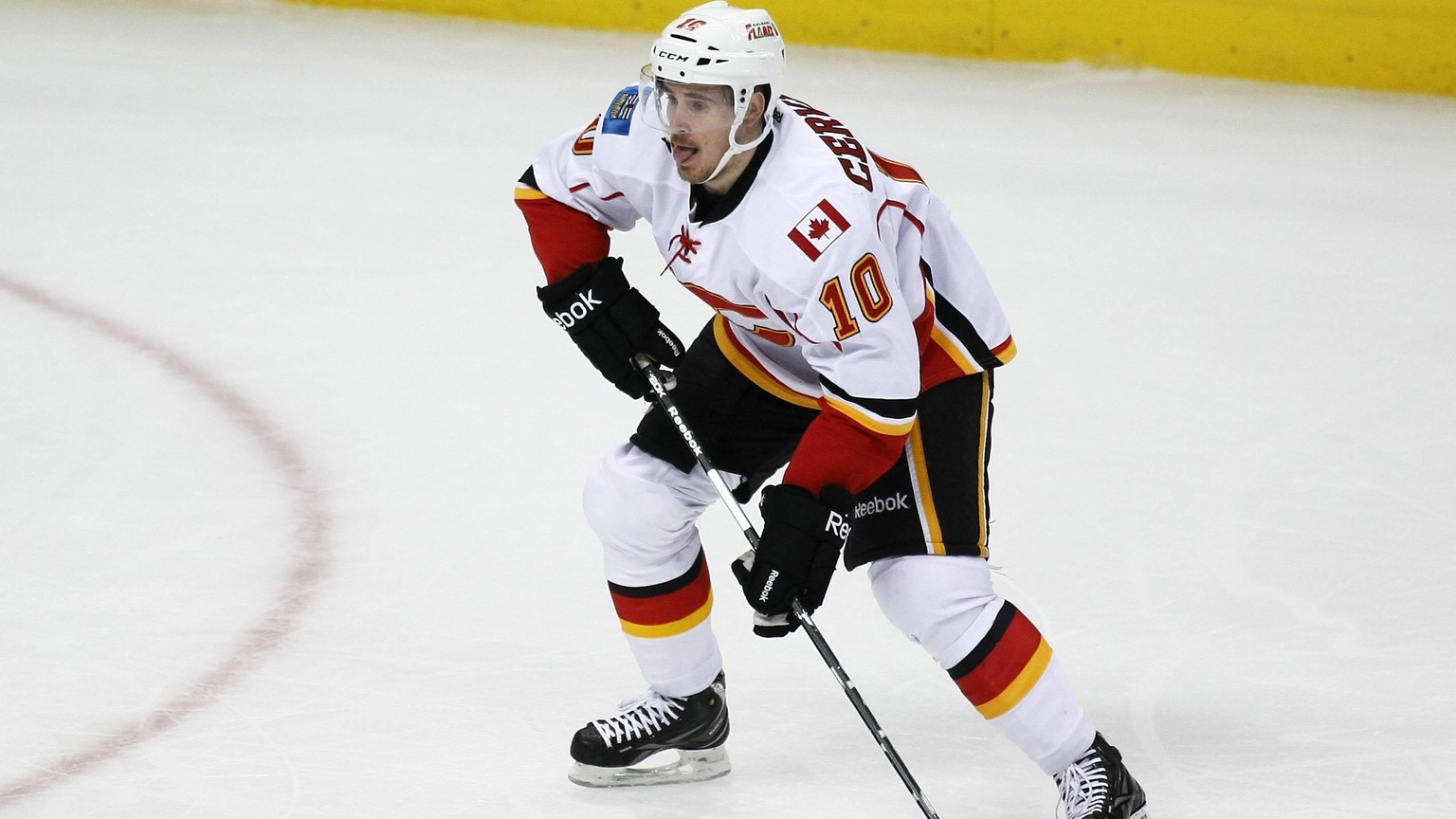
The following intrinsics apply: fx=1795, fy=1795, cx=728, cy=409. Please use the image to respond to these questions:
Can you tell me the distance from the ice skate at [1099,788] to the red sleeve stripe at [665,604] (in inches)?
23.9

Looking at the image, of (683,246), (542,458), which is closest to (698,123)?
(683,246)

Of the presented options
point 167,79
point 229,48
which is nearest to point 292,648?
point 167,79

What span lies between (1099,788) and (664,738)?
0.69 m

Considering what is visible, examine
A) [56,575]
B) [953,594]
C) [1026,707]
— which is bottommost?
[56,575]

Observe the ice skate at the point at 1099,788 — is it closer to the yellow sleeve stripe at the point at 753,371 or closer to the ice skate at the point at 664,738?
the ice skate at the point at 664,738

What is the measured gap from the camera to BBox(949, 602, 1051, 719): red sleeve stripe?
8.36 feet

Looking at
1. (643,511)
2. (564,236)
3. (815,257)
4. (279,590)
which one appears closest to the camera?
(815,257)

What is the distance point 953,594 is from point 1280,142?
14.1ft

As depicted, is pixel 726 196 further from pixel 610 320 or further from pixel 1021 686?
pixel 1021 686

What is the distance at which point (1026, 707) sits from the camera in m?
2.57

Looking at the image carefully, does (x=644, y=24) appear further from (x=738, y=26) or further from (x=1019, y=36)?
(x=738, y=26)

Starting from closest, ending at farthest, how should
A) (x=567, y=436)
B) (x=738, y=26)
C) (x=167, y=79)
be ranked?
(x=738, y=26)
(x=567, y=436)
(x=167, y=79)

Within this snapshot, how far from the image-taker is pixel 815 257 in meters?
2.38

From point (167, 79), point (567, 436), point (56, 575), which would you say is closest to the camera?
point (56, 575)
